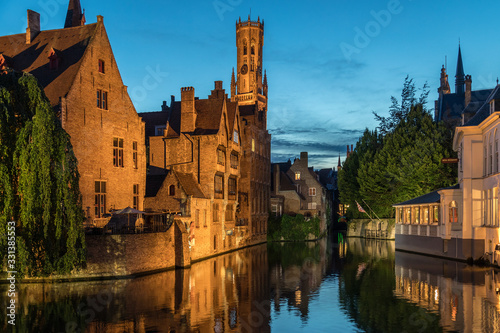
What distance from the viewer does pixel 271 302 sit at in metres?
23.3

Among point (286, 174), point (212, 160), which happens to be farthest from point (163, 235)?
point (286, 174)

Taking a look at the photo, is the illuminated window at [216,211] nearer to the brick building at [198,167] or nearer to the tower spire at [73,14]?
the brick building at [198,167]

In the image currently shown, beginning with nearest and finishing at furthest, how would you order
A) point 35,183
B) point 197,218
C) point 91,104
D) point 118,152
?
point 35,183
point 91,104
point 118,152
point 197,218

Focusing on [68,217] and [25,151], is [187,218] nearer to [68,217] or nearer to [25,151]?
[68,217]

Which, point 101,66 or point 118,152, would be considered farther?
point 118,152

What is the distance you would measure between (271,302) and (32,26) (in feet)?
103

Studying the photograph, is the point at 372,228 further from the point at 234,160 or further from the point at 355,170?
the point at 234,160

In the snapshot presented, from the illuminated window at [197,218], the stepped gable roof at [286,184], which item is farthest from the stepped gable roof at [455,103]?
the illuminated window at [197,218]

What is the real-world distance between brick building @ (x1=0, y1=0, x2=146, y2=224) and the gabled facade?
26.4 m

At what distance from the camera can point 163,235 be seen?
35.3m

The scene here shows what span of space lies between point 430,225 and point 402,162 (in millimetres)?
17420

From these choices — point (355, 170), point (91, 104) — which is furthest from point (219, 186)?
point (355, 170)

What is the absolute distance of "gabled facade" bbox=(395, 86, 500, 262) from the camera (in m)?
36.2

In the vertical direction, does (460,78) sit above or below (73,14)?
above
